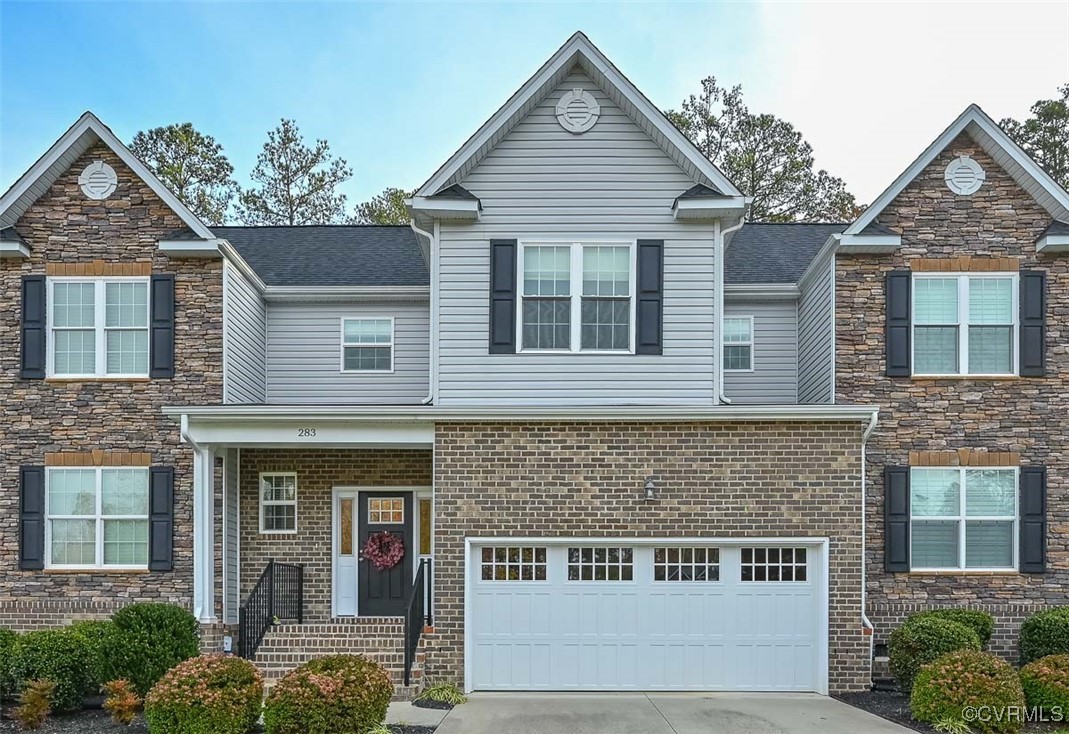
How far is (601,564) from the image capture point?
1138 centimetres

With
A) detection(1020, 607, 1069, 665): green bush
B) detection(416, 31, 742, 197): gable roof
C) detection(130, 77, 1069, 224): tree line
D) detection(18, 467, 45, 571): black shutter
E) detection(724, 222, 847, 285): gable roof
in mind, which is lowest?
detection(1020, 607, 1069, 665): green bush

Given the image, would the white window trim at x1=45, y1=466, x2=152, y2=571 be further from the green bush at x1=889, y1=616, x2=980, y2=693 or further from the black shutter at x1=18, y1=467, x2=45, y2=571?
the green bush at x1=889, y1=616, x2=980, y2=693

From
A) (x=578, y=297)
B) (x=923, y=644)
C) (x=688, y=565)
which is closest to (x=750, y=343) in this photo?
(x=578, y=297)

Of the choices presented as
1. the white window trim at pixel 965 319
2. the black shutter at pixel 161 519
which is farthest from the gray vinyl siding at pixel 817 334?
the black shutter at pixel 161 519

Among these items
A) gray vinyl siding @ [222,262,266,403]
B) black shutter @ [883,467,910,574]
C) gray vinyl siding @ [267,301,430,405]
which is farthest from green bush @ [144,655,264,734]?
black shutter @ [883,467,910,574]

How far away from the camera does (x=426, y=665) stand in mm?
11031

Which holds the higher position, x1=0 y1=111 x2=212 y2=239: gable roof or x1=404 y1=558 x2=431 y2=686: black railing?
x1=0 y1=111 x2=212 y2=239: gable roof

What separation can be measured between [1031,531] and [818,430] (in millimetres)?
3703

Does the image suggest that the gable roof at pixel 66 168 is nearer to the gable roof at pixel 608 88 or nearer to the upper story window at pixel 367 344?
the upper story window at pixel 367 344

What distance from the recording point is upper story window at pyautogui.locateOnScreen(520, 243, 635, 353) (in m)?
12.1

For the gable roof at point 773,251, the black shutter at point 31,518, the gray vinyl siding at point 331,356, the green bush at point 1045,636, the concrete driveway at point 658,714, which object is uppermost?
the gable roof at point 773,251

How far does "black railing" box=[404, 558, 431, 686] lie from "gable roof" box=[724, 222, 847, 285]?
23.0 ft

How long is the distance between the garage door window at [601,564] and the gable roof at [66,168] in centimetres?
698

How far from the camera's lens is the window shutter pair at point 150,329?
41.2 ft
